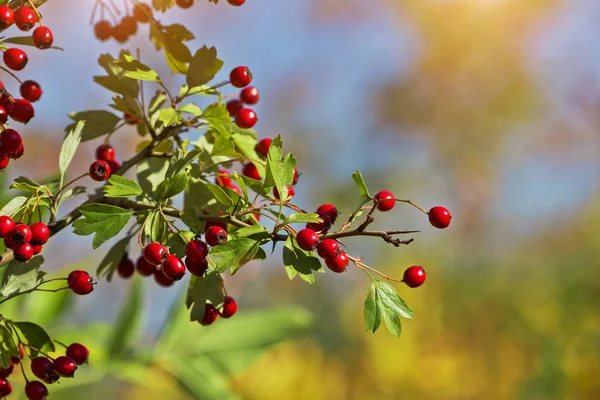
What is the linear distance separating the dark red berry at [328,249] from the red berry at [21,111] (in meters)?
0.32

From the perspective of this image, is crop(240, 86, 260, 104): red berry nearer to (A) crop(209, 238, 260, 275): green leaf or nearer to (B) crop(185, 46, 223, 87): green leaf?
(B) crop(185, 46, 223, 87): green leaf

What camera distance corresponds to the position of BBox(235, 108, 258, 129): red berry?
2.31ft

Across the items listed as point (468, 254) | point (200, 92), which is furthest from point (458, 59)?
point (200, 92)

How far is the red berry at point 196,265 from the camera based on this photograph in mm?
559

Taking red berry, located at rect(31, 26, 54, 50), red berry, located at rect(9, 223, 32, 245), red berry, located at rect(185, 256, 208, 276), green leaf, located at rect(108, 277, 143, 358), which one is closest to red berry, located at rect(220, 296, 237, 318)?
red berry, located at rect(185, 256, 208, 276)

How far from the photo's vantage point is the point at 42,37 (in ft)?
1.99

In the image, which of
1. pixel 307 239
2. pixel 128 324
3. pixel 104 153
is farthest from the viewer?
pixel 128 324

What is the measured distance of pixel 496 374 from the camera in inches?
89.1

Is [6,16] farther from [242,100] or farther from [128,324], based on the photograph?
[128,324]

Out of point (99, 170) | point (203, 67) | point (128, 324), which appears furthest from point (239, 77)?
point (128, 324)

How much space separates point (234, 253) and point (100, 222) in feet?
0.43

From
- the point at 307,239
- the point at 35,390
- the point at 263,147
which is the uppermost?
the point at 263,147

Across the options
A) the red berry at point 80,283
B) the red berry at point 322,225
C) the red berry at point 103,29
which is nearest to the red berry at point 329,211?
the red berry at point 322,225

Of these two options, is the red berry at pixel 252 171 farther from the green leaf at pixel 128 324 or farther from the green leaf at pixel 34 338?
the green leaf at pixel 128 324
